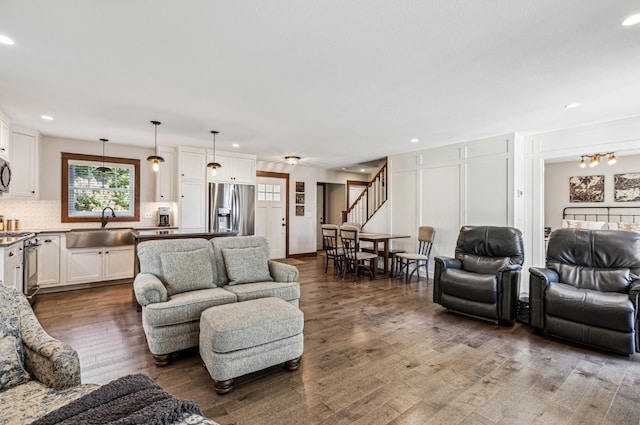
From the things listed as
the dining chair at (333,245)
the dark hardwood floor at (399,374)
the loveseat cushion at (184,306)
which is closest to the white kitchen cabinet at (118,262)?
the dark hardwood floor at (399,374)

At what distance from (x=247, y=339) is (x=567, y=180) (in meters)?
7.61

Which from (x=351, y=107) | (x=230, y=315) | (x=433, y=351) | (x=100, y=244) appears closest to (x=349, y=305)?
(x=433, y=351)

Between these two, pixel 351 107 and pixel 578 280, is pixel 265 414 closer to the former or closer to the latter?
pixel 351 107

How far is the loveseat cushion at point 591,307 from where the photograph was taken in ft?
8.77

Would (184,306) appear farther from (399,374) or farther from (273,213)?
(273,213)

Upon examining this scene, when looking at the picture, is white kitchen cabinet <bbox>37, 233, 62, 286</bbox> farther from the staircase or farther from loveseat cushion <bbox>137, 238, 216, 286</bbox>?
the staircase

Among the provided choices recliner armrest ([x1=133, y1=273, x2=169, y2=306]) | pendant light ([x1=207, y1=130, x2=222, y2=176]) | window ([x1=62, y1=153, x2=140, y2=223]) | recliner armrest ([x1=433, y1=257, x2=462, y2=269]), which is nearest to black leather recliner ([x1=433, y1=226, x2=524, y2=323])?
recliner armrest ([x1=433, y1=257, x2=462, y2=269])

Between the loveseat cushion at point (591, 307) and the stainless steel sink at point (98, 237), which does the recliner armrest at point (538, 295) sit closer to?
the loveseat cushion at point (591, 307)

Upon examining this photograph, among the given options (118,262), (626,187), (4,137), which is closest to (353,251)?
(118,262)

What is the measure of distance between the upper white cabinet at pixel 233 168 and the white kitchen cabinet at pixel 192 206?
1.02 feet

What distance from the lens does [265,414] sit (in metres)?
1.90

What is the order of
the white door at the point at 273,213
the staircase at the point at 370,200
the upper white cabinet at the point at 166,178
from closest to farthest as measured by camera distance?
1. the upper white cabinet at the point at 166,178
2. the staircase at the point at 370,200
3. the white door at the point at 273,213

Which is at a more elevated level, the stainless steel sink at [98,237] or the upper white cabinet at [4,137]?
the upper white cabinet at [4,137]

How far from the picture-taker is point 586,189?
6.40 m
